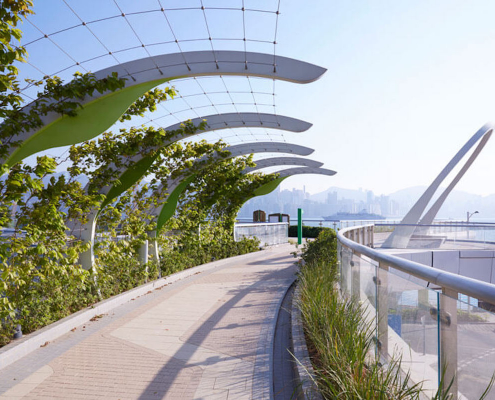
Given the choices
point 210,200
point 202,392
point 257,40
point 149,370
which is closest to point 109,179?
point 257,40

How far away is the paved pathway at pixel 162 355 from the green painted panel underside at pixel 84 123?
2.78m

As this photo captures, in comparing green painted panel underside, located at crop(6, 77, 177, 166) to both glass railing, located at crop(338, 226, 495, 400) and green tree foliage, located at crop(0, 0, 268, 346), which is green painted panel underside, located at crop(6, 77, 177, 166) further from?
glass railing, located at crop(338, 226, 495, 400)

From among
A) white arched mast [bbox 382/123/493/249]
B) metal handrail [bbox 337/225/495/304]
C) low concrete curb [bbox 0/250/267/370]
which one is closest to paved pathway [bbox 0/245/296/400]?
low concrete curb [bbox 0/250/267/370]

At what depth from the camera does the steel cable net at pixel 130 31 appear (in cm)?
594

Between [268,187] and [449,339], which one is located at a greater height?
[268,187]

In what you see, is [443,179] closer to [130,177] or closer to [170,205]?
[170,205]

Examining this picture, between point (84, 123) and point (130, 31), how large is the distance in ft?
5.32

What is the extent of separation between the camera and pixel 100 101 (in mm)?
6582

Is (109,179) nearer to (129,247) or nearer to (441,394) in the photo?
(129,247)

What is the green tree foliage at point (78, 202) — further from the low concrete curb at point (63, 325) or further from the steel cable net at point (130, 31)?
the steel cable net at point (130, 31)

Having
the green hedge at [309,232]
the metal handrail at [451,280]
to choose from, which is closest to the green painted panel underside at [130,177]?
the metal handrail at [451,280]

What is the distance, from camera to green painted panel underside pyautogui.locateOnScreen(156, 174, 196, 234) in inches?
424

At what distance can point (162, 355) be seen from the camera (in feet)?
16.2

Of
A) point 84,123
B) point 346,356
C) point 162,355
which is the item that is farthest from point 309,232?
point 346,356
